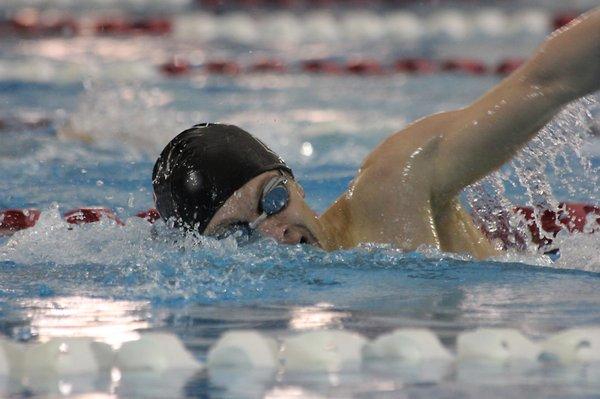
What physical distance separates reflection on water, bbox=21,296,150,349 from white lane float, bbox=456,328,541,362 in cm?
58

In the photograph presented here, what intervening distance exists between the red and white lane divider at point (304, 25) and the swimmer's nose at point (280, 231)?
217 inches

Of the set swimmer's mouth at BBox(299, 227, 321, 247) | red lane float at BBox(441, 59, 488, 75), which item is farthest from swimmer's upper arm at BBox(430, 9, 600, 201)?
red lane float at BBox(441, 59, 488, 75)

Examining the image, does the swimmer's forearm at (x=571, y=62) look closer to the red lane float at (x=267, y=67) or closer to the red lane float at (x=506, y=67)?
the red lane float at (x=506, y=67)

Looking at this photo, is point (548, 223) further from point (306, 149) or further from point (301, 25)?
point (301, 25)

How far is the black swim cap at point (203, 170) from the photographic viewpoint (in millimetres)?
2443

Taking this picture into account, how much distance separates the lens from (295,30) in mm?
7984

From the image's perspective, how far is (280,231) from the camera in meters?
2.43

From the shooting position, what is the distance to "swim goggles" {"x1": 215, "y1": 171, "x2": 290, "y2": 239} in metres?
2.43

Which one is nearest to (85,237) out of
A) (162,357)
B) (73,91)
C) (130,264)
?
(130,264)

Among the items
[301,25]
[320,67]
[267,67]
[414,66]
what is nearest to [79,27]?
[301,25]

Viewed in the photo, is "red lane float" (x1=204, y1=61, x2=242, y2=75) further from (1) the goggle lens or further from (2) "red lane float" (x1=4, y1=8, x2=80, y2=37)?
(1) the goggle lens

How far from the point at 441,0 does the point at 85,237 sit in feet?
19.8

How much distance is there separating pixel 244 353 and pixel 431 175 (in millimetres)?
816

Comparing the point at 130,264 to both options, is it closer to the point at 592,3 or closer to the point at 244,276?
the point at 244,276
